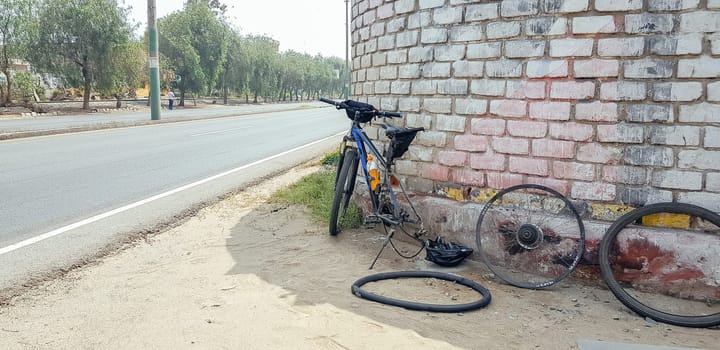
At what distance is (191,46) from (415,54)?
1741 inches

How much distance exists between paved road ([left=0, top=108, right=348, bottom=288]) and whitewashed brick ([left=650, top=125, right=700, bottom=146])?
16.2 feet

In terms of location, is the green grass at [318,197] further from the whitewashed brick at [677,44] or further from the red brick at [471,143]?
the whitewashed brick at [677,44]

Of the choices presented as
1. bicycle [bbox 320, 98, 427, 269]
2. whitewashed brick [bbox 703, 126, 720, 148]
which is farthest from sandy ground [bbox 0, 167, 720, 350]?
whitewashed brick [bbox 703, 126, 720, 148]

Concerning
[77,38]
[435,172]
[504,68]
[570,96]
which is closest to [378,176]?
[435,172]

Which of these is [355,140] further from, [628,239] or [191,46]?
[191,46]

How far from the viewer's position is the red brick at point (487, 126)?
4.62 m

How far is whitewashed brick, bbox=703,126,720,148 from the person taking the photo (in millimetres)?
3857

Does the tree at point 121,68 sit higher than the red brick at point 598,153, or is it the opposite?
the tree at point 121,68

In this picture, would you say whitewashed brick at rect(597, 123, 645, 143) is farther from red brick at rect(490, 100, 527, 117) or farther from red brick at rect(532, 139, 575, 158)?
red brick at rect(490, 100, 527, 117)

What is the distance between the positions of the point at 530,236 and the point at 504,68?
142 centimetres

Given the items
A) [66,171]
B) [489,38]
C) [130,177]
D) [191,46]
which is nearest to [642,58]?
[489,38]

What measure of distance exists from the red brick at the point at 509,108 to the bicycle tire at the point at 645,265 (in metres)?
1.15

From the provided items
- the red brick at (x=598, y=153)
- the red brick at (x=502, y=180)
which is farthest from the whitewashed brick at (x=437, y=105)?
the red brick at (x=598, y=153)

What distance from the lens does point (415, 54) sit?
17.2 ft
